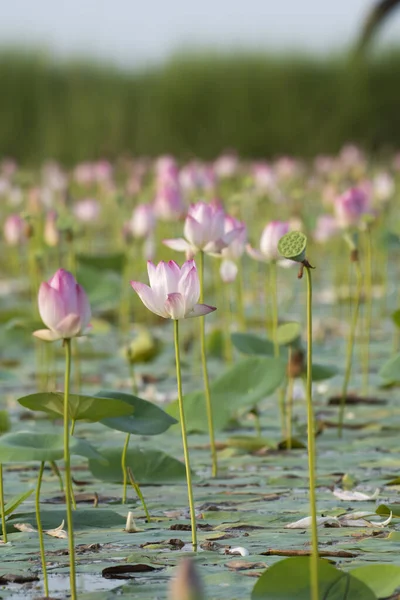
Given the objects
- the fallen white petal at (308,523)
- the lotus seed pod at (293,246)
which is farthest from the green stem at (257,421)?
the lotus seed pod at (293,246)

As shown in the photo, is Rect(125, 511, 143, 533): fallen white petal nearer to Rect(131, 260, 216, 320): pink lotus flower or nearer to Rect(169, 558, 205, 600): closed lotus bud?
Rect(131, 260, 216, 320): pink lotus flower

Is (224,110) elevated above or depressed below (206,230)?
above

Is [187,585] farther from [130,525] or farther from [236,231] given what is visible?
[236,231]

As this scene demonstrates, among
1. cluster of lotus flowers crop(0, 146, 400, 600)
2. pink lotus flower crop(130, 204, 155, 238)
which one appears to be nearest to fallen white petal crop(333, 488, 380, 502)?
cluster of lotus flowers crop(0, 146, 400, 600)

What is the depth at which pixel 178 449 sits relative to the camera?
2.43 metres

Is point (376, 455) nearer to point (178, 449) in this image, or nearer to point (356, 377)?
point (178, 449)

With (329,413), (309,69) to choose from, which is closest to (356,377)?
(329,413)

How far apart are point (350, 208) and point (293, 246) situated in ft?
5.86

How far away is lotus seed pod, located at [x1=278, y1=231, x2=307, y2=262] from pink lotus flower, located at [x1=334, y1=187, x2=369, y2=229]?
5.78 ft

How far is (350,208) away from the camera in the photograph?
3064 mm

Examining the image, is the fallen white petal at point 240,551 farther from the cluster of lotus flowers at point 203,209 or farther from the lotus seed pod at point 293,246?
the cluster of lotus flowers at point 203,209

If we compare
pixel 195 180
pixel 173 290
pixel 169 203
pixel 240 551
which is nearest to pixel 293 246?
pixel 173 290

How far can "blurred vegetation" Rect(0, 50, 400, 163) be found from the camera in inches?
511

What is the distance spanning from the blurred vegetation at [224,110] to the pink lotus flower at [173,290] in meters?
11.1
